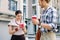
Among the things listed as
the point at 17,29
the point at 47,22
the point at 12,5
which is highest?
the point at 12,5

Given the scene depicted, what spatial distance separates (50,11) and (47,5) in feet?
0.31

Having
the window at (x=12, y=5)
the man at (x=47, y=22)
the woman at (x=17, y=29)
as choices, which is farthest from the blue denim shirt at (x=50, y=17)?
the window at (x=12, y=5)

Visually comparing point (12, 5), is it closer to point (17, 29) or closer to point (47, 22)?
point (17, 29)

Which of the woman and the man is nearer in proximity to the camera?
the man

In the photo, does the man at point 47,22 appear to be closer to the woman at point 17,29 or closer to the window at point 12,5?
the woman at point 17,29

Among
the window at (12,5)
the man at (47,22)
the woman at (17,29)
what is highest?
the window at (12,5)

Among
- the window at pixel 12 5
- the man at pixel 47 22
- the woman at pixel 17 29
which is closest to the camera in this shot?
the man at pixel 47 22

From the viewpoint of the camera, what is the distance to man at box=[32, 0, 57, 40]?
2912 mm

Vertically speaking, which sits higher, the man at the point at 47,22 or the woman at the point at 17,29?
the man at the point at 47,22

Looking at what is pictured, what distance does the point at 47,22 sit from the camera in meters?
2.95

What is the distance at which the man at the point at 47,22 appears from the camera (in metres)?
2.91

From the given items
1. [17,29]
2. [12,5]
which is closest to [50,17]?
[17,29]

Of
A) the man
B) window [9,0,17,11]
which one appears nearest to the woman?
the man

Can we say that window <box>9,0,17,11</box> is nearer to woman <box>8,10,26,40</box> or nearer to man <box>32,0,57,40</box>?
woman <box>8,10,26,40</box>
